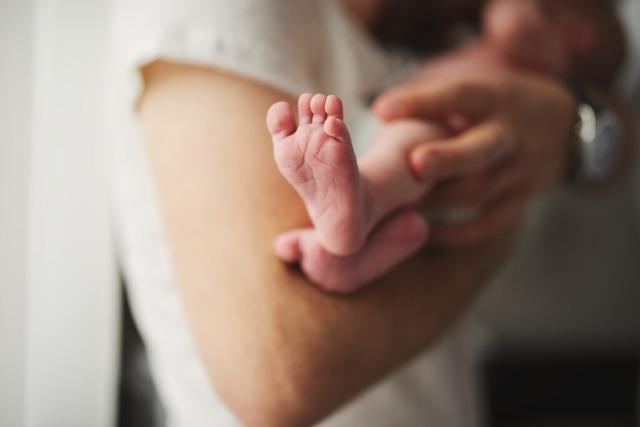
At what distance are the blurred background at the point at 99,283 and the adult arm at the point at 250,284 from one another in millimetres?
166

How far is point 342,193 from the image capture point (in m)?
0.30

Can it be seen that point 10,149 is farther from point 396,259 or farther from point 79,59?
point 396,259

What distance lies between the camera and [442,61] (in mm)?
718

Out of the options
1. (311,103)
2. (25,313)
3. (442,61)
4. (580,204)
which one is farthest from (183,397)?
(580,204)

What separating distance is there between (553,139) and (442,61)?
200 mm

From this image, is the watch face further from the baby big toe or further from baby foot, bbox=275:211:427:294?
the baby big toe

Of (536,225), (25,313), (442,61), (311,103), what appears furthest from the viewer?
(536,225)

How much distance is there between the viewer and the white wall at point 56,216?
1.60 ft

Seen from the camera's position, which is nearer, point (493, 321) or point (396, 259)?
point (396, 259)

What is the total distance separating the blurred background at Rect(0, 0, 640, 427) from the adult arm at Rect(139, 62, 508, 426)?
17 centimetres

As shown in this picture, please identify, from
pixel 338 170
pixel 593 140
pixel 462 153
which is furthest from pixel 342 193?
pixel 593 140

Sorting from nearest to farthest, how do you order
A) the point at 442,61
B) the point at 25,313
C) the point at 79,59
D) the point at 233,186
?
the point at 233,186 → the point at 25,313 → the point at 79,59 → the point at 442,61

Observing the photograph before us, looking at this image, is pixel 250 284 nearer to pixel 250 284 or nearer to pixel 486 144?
pixel 250 284

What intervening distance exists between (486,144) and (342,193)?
0.19 meters
